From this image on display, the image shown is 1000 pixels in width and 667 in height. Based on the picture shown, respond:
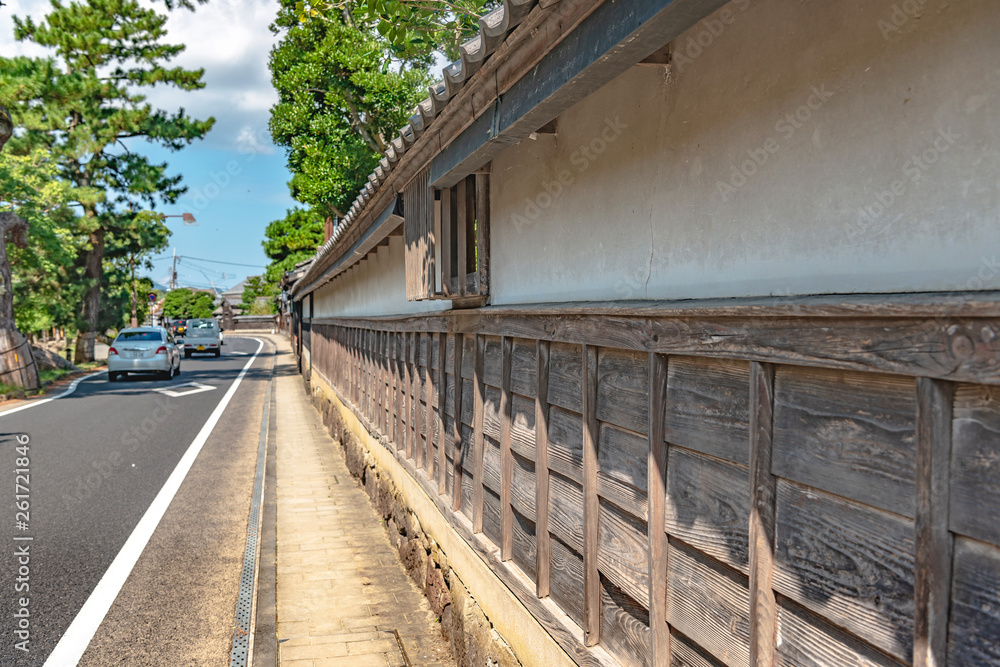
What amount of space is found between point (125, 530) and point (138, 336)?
684 inches

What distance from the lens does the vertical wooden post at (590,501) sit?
9.08 feet

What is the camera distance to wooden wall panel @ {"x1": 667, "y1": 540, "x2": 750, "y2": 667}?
1935 millimetres

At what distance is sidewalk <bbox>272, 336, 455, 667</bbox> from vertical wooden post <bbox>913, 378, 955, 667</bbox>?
3714 millimetres

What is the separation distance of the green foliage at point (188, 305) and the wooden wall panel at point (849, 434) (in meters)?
96.4

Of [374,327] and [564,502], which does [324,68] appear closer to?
[374,327]

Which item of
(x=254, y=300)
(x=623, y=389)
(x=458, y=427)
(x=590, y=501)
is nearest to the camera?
(x=623, y=389)

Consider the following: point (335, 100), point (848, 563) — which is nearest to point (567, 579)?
point (848, 563)

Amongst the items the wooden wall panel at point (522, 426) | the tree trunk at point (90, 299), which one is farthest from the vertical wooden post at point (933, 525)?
the tree trunk at point (90, 299)

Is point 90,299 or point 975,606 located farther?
point 90,299

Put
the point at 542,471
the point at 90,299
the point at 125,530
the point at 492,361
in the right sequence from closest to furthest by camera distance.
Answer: the point at 542,471 → the point at 492,361 → the point at 125,530 → the point at 90,299

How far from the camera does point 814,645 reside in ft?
5.46

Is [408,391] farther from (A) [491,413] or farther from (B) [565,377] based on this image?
(B) [565,377]

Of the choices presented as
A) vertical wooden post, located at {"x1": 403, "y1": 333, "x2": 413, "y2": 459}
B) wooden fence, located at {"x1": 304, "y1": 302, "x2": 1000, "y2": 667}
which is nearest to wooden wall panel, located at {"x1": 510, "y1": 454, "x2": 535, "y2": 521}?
wooden fence, located at {"x1": 304, "y1": 302, "x2": 1000, "y2": 667}

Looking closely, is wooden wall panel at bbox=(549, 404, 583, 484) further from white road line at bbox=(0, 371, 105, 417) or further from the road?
white road line at bbox=(0, 371, 105, 417)
